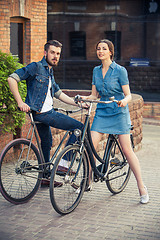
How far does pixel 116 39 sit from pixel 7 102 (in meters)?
15.1

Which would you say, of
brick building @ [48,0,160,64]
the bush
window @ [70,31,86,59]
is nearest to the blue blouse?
the bush

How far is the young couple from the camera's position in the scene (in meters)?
5.40

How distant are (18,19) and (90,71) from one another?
767cm

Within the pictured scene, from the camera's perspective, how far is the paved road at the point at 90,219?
461 centimetres

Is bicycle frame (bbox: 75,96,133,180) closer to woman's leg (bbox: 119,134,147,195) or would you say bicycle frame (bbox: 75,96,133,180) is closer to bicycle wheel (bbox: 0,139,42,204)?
woman's leg (bbox: 119,134,147,195)

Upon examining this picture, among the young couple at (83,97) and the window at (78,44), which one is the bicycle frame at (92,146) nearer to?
the young couple at (83,97)

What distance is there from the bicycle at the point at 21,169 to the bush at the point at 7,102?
125 cm

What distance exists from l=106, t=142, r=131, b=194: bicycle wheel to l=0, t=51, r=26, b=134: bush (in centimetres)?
149

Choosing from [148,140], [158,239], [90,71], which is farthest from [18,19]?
[158,239]

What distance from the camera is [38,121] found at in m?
5.52

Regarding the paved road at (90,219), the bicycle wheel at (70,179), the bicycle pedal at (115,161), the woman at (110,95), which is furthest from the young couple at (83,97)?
the paved road at (90,219)

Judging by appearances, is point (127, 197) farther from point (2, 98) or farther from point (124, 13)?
point (124, 13)

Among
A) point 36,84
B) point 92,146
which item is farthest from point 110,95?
point 36,84

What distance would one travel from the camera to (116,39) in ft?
69.8
